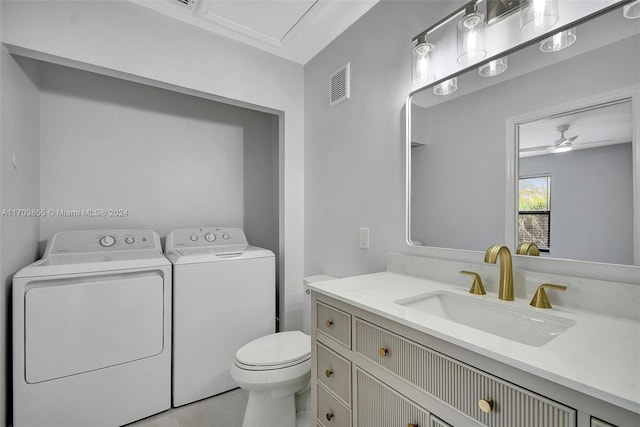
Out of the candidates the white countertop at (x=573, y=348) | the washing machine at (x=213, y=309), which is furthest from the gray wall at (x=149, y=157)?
the white countertop at (x=573, y=348)

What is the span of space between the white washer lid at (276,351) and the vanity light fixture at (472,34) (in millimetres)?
1693

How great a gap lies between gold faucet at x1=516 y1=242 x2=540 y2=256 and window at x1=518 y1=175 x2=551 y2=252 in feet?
0.04

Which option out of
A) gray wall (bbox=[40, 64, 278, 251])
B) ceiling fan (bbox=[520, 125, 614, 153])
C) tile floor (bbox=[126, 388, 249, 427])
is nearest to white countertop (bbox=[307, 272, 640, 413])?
ceiling fan (bbox=[520, 125, 614, 153])

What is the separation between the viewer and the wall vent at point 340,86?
2.00 meters

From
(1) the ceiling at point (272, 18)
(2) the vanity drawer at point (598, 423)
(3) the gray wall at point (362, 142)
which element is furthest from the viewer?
(1) the ceiling at point (272, 18)

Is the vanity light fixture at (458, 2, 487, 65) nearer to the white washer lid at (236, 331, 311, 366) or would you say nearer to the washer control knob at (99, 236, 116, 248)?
the white washer lid at (236, 331, 311, 366)

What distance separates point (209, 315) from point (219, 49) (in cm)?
190

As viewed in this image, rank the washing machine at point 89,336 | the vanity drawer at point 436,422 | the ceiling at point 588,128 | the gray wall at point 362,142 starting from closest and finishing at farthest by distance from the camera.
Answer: the vanity drawer at point 436,422, the ceiling at point 588,128, the washing machine at point 89,336, the gray wall at point 362,142

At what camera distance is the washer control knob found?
1.98m

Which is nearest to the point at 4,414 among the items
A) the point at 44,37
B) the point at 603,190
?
the point at 44,37

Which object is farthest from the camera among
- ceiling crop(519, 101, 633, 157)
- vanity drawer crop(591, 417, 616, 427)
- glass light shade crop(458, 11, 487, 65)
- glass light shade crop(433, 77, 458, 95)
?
glass light shade crop(433, 77, 458, 95)

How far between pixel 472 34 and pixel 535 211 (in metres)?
0.80

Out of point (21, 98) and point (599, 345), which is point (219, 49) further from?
point (599, 345)

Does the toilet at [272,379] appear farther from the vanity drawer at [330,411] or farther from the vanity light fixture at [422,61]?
the vanity light fixture at [422,61]
